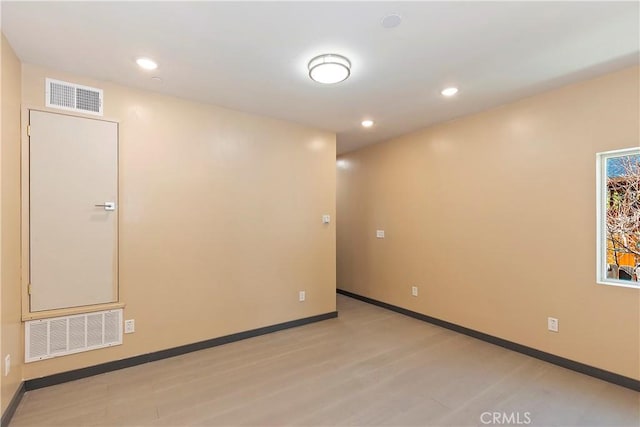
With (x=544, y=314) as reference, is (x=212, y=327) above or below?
below

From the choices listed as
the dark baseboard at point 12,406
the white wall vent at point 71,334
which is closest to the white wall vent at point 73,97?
the white wall vent at point 71,334

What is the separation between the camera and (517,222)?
10.4 ft

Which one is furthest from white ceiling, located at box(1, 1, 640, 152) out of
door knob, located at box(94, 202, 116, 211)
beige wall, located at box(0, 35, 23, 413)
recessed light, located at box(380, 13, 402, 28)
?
door knob, located at box(94, 202, 116, 211)

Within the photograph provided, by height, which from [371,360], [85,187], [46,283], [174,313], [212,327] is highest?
[85,187]

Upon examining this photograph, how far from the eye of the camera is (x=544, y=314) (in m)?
2.96

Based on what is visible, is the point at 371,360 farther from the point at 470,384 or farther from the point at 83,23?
the point at 83,23

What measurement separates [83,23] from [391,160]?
3.79 meters

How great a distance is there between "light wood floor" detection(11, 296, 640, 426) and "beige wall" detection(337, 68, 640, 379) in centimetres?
40

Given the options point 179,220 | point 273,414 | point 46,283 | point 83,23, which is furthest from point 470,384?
point 83,23

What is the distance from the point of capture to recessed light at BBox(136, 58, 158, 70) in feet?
7.73

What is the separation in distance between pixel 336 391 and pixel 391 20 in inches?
107

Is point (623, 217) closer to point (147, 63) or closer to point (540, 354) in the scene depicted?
point (540, 354)

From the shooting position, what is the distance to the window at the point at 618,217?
2.54 meters

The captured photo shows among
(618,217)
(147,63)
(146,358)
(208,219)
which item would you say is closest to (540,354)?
(618,217)
